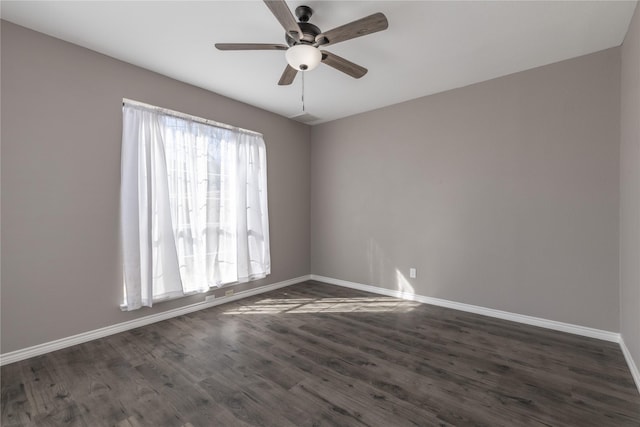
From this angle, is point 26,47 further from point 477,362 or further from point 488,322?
point 488,322

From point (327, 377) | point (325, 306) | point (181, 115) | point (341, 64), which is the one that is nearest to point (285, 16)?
point (341, 64)

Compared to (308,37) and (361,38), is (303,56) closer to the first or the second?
(308,37)

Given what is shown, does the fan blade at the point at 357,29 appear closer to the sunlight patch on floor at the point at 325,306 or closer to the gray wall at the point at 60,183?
the gray wall at the point at 60,183

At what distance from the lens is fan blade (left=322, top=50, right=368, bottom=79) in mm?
2326

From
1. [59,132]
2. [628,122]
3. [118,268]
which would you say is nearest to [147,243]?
[118,268]

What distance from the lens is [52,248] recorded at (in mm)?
2588

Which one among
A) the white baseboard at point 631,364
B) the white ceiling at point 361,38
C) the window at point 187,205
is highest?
the white ceiling at point 361,38

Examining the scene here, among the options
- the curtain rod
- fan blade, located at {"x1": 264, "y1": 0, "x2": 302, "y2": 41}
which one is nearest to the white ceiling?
fan blade, located at {"x1": 264, "y1": 0, "x2": 302, "y2": 41}

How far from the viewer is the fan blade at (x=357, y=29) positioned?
1887mm

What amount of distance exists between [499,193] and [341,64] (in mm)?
2341

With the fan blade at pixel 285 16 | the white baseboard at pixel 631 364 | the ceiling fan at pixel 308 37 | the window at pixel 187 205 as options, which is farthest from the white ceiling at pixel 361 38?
the white baseboard at pixel 631 364

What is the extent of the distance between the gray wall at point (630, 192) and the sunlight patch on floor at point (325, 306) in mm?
1943

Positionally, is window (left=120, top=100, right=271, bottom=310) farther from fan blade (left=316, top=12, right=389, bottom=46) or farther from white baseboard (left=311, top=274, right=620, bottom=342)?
fan blade (left=316, top=12, right=389, bottom=46)

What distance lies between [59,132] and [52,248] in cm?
105
